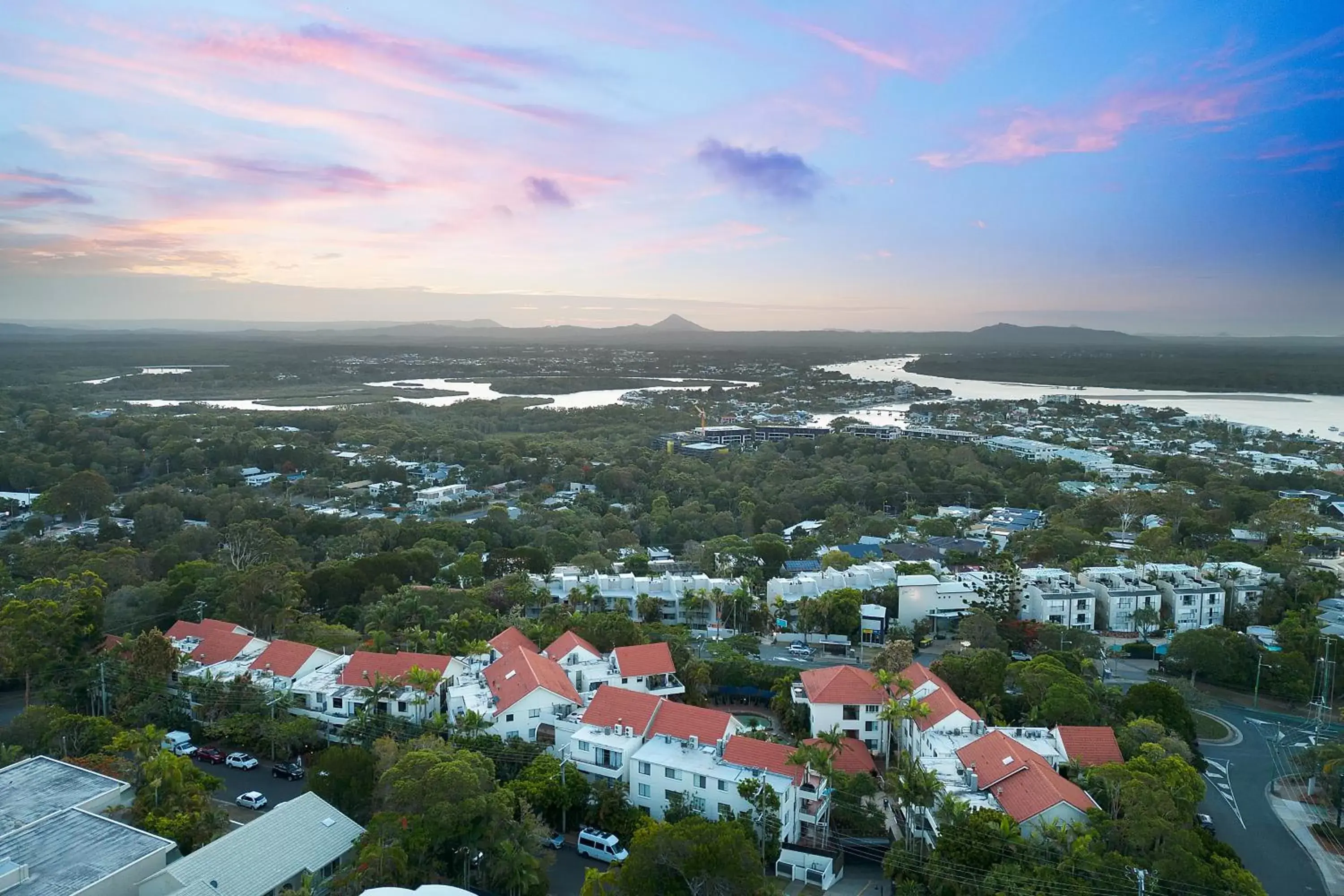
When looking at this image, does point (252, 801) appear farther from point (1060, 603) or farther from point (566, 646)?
point (1060, 603)

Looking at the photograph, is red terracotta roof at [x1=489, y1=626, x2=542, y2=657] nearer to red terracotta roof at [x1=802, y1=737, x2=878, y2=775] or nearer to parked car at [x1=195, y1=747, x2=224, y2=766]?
parked car at [x1=195, y1=747, x2=224, y2=766]

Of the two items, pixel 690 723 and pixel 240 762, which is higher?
pixel 690 723

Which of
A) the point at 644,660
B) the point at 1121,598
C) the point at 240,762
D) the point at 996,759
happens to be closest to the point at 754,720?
the point at 644,660

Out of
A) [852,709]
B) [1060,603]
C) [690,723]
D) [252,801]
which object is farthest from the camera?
[1060,603]

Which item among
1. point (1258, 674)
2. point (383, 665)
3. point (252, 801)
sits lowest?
point (252, 801)

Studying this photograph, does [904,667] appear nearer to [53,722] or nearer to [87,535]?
[53,722]

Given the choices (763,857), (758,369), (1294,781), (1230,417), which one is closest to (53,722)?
(763,857)

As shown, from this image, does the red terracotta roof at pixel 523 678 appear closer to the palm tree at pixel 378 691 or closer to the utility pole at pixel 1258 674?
the palm tree at pixel 378 691
